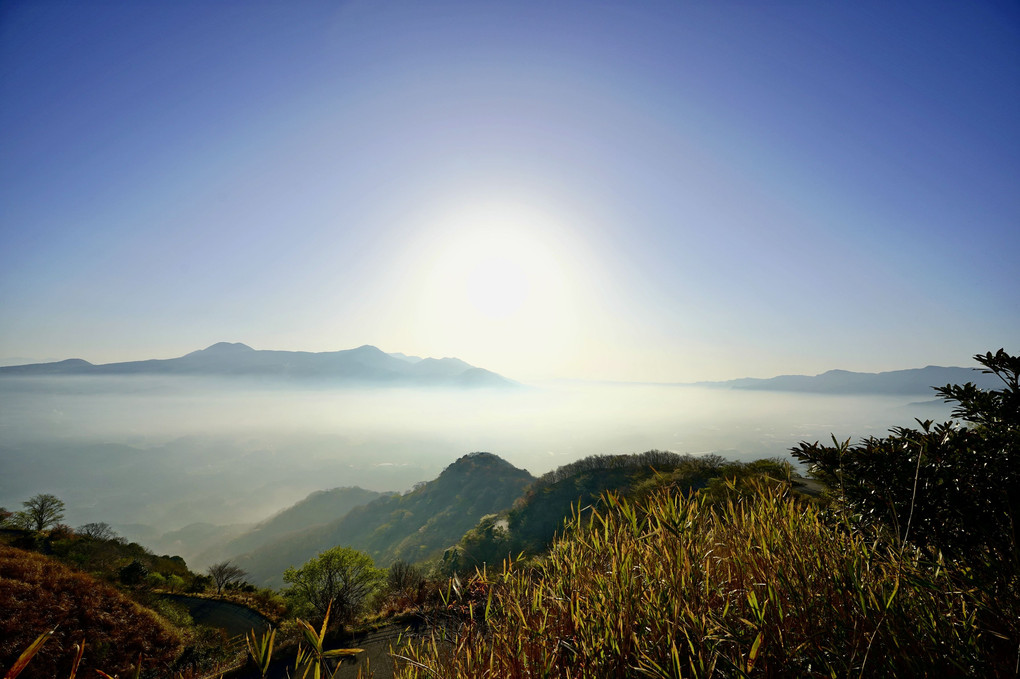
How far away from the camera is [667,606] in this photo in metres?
2.48

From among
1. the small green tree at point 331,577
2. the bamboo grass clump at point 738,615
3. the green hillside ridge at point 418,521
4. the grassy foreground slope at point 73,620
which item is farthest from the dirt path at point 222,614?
the green hillside ridge at point 418,521

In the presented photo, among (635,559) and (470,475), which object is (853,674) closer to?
(635,559)

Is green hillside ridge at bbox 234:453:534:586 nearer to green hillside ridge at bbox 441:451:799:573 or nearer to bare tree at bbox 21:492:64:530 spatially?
green hillside ridge at bbox 441:451:799:573

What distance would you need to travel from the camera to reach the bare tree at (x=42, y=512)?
43.7m

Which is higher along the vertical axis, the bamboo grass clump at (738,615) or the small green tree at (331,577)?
the bamboo grass clump at (738,615)

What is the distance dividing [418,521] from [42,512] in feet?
327

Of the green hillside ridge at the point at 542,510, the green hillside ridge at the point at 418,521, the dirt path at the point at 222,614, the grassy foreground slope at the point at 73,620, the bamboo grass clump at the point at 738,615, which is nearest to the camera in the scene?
the bamboo grass clump at the point at 738,615

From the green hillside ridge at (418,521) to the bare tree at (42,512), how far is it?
63.9 metres

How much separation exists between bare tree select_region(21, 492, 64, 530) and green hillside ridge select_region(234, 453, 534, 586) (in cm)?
6394

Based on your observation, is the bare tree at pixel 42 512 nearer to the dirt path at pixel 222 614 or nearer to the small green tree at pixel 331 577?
the small green tree at pixel 331 577

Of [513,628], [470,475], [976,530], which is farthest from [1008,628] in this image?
[470,475]

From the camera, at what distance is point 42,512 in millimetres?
44625

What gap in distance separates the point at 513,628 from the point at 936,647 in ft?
8.28

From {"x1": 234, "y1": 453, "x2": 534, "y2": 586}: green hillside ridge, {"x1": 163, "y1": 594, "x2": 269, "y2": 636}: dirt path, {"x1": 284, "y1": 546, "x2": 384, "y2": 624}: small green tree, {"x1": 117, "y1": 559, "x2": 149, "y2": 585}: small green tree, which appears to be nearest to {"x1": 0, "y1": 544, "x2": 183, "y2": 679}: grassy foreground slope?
{"x1": 163, "y1": 594, "x2": 269, "y2": 636}: dirt path
